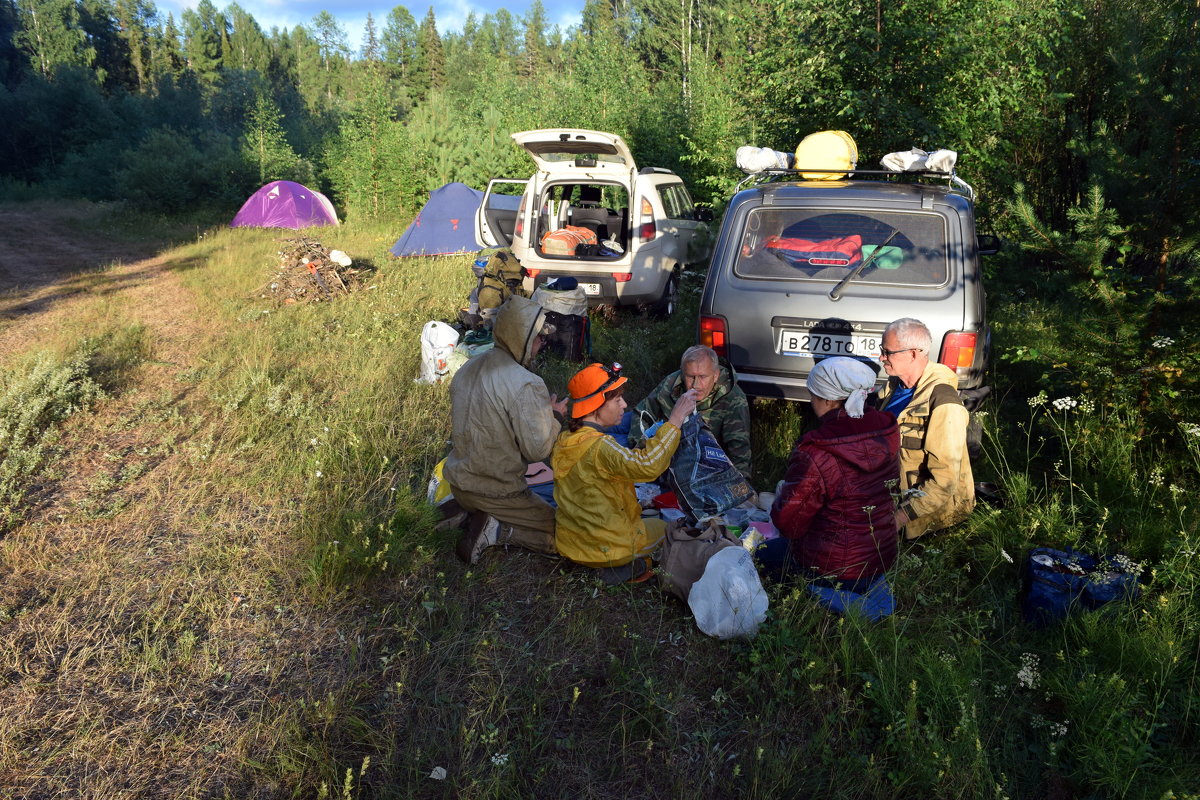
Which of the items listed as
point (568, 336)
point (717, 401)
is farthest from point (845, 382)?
point (568, 336)

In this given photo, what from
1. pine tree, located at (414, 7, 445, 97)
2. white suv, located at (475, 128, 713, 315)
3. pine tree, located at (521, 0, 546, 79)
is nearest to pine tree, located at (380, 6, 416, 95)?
pine tree, located at (414, 7, 445, 97)

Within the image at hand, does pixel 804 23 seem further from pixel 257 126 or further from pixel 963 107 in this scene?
pixel 257 126

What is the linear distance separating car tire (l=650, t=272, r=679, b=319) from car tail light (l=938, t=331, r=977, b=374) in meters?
4.64

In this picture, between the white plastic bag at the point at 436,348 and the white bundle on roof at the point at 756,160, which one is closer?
A: the white bundle on roof at the point at 756,160

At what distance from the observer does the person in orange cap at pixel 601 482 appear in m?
3.38

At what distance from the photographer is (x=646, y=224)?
8.26 meters

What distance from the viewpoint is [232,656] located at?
3051mm

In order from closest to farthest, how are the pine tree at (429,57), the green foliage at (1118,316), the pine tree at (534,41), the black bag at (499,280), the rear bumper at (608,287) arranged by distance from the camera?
the green foliage at (1118,316) → the black bag at (499,280) → the rear bumper at (608,287) → the pine tree at (534,41) → the pine tree at (429,57)

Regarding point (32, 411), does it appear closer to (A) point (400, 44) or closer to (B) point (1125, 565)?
(B) point (1125, 565)

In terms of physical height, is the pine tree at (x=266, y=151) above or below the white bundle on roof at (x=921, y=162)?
above

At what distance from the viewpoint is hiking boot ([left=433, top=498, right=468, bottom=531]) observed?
12.8ft

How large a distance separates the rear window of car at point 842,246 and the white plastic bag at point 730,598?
2.27 metres

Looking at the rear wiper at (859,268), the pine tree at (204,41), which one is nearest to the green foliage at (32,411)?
the rear wiper at (859,268)

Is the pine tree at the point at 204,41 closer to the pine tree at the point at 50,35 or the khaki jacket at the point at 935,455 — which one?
the pine tree at the point at 50,35
